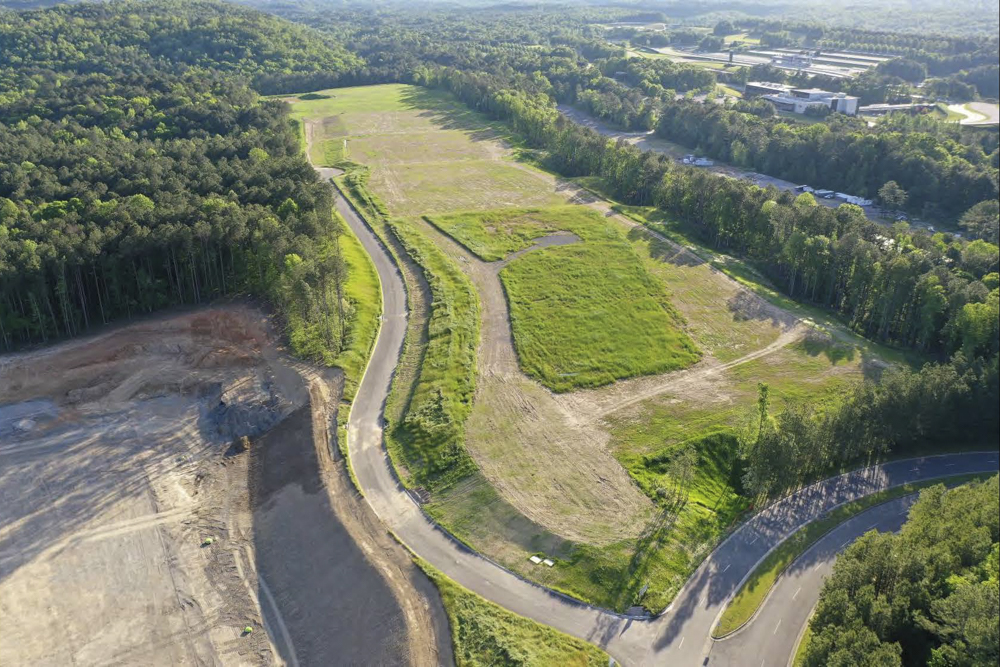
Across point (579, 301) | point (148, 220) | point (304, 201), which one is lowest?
point (579, 301)

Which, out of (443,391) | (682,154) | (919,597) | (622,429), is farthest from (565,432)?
(682,154)

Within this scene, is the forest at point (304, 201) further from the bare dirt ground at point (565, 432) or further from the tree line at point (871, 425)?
the bare dirt ground at point (565, 432)

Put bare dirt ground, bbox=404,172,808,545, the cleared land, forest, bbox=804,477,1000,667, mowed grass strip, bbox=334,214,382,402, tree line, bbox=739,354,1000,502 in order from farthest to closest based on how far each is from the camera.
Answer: mowed grass strip, bbox=334,214,382,402 < tree line, bbox=739,354,1000,502 < bare dirt ground, bbox=404,172,808,545 < the cleared land < forest, bbox=804,477,1000,667

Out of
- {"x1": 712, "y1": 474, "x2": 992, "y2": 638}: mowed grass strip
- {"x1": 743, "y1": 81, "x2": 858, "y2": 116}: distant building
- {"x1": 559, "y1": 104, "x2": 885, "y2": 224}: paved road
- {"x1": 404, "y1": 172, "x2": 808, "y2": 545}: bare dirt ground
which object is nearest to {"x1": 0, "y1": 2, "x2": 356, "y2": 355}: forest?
{"x1": 404, "y1": 172, "x2": 808, "y2": 545}: bare dirt ground

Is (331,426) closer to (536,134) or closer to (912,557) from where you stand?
(912,557)

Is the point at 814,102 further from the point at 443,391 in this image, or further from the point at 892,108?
the point at 443,391

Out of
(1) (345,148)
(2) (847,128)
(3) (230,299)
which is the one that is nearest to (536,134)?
(1) (345,148)

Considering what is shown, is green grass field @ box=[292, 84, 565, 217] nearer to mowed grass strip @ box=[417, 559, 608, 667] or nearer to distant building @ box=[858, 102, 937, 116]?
mowed grass strip @ box=[417, 559, 608, 667]

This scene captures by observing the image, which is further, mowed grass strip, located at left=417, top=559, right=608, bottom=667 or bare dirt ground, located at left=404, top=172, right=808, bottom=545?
bare dirt ground, located at left=404, top=172, right=808, bottom=545
